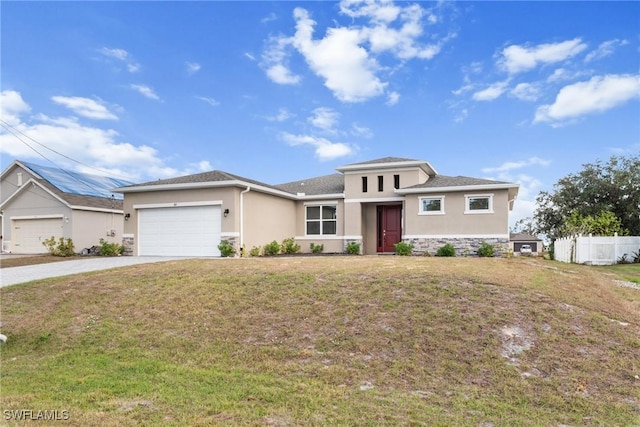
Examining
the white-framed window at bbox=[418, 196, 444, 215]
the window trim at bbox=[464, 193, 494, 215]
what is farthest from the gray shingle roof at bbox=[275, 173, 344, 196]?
the window trim at bbox=[464, 193, 494, 215]

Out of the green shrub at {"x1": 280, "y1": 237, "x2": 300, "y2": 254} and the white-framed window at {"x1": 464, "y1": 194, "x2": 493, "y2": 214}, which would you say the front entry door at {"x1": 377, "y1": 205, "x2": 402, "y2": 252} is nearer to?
the white-framed window at {"x1": 464, "y1": 194, "x2": 493, "y2": 214}

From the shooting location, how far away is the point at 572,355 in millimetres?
5312

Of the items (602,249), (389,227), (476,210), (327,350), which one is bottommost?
(327,350)

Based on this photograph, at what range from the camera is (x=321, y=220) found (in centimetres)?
2014

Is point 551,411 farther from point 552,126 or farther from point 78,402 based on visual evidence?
point 552,126

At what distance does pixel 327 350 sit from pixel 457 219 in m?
13.3

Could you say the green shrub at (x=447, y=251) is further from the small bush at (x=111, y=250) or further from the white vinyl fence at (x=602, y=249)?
the small bush at (x=111, y=250)

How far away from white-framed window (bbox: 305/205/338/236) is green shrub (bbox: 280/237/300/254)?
3.31ft

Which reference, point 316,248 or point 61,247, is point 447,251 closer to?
point 316,248

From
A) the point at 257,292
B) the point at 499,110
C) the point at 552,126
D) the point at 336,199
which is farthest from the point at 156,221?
the point at 552,126

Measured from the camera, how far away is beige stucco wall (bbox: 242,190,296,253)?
16.7m

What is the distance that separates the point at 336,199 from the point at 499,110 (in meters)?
8.37

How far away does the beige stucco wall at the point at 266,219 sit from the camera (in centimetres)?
1669

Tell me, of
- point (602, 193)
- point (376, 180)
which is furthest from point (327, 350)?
point (602, 193)
